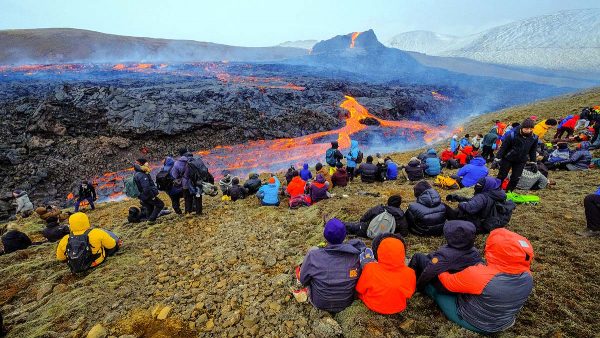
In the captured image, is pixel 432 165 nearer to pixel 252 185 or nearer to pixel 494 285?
pixel 252 185

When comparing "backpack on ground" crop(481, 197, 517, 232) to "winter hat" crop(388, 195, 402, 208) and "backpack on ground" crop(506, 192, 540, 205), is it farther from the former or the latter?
"backpack on ground" crop(506, 192, 540, 205)

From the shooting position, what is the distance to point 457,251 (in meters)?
3.36

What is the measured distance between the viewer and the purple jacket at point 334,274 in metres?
A: 3.67

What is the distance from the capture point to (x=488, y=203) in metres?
5.17

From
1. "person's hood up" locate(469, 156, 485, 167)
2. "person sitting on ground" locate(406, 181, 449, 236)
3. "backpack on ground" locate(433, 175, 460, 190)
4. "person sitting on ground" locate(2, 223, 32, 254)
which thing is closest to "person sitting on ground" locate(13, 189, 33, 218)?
"person sitting on ground" locate(2, 223, 32, 254)

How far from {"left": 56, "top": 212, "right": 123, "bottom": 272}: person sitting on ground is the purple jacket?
4.31 m

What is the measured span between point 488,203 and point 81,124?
93.0ft

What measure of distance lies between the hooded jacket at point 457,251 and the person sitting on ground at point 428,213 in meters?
1.98

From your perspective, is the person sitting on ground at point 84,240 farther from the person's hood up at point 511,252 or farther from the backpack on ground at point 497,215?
the backpack on ground at point 497,215

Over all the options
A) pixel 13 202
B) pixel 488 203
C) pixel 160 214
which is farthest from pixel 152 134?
pixel 488 203

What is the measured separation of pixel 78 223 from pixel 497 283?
6.46 metres

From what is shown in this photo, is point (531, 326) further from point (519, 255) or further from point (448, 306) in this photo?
point (519, 255)

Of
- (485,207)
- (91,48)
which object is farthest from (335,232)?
(91,48)

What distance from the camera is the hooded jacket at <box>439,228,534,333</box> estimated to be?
2822mm
